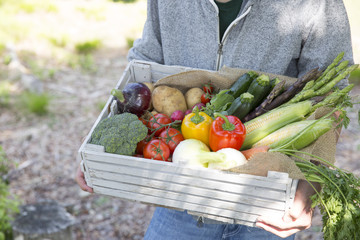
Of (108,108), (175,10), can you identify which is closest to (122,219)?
(108,108)

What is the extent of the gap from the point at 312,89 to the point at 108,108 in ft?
3.57

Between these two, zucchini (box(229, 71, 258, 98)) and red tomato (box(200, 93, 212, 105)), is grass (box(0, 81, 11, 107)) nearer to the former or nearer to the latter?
red tomato (box(200, 93, 212, 105))

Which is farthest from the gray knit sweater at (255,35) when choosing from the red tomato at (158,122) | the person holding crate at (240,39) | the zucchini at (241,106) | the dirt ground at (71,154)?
the dirt ground at (71,154)

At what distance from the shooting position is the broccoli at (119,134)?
1.74 m

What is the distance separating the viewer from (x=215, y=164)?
5.48 feet

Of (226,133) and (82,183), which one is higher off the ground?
(226,133)

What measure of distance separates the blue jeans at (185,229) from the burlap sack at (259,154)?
0.64 metres

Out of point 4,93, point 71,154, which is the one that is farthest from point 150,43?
point 4,93

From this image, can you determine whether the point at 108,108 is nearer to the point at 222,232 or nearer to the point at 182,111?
the point at 182,111

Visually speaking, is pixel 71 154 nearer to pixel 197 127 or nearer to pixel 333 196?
pixel 197 127

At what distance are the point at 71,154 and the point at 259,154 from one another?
129 inches

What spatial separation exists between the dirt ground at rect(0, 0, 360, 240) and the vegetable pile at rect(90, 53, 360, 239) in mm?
1293

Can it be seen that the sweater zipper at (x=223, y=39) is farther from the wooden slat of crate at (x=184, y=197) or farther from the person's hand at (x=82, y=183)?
the person's hand at (x=82, y=183)

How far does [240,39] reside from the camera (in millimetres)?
2180
